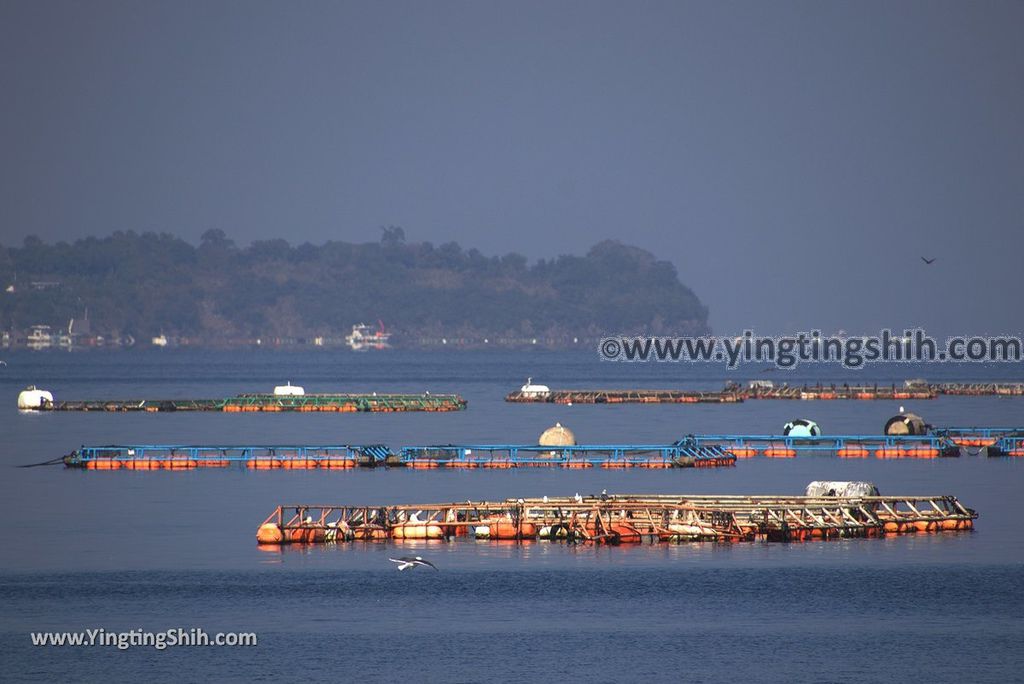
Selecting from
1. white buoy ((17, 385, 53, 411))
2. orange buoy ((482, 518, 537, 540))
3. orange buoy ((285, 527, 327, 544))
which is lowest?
orange buoy ((285, 527, 327, 544))

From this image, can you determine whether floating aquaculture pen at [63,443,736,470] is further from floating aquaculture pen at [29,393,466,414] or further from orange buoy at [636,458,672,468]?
floating aquaculture pen at [29,393,466,414]

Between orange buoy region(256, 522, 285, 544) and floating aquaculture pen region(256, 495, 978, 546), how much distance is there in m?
0.04

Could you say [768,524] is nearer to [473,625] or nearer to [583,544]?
[583,544]

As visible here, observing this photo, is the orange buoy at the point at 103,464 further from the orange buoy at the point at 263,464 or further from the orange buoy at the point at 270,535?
the orange buoy at the point at 270,535

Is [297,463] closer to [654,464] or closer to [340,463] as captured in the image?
[340,463]

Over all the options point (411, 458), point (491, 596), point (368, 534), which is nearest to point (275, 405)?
point (411, 458)

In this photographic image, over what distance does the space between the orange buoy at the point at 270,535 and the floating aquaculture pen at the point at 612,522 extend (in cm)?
4

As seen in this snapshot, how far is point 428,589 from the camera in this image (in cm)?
4853

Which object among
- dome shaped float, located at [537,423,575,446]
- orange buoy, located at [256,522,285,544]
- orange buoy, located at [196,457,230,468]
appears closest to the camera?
orange buoy, located at [256,522,285,544]

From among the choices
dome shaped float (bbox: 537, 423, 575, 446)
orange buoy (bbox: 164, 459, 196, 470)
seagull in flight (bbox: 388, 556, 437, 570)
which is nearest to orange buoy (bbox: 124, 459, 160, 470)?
orange buoy (bbox: 164, 459, 196, 470)

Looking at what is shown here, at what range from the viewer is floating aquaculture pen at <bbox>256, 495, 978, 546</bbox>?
57125mm

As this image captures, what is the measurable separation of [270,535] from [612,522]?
41.0 ft

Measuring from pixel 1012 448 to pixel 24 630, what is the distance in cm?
6450

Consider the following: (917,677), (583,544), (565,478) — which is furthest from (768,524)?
(565,478)
